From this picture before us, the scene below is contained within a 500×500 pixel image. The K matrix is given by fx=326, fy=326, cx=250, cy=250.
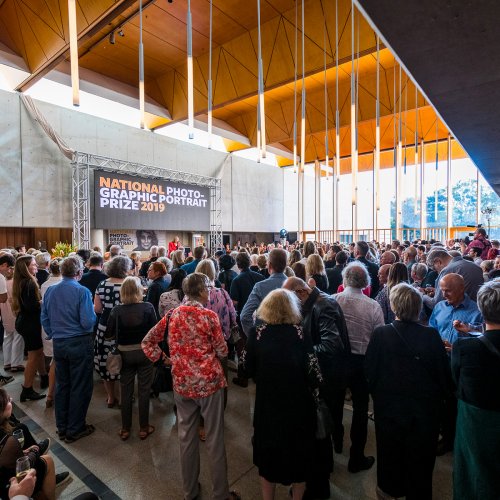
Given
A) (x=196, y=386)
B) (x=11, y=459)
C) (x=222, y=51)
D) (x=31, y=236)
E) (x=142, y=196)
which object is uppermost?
(x=222, y=51)

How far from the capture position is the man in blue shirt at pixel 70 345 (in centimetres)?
280

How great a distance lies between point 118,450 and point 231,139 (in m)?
14.6

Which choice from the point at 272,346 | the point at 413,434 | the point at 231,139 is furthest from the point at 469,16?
the point at 231,139

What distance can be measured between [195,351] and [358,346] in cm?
118

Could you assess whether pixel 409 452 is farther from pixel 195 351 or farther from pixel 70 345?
pixel 70 345

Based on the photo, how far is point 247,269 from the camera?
12.9ft

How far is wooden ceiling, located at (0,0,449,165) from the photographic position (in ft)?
25.1

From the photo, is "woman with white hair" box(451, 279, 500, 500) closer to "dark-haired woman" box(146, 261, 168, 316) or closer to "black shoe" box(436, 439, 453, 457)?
"black shoe" box(436, 439, 453, 457)

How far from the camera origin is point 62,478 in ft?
7.47

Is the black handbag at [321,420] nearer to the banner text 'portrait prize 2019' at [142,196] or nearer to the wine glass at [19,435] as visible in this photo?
the wine glass at [19,435]

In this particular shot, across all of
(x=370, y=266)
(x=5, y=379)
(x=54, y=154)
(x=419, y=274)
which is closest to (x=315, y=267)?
(x=419, y=274)

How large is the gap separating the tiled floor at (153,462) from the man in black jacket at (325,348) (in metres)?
0.20

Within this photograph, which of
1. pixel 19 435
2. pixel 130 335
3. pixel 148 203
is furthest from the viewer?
pixel 148 203

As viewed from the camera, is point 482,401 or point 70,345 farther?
point 70,345
